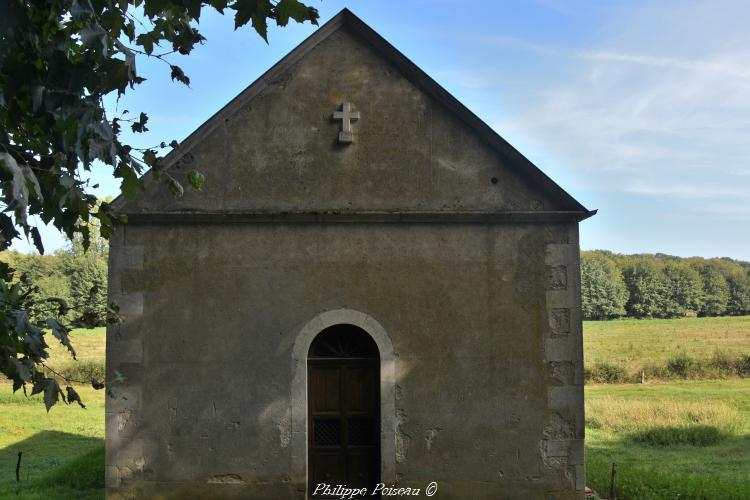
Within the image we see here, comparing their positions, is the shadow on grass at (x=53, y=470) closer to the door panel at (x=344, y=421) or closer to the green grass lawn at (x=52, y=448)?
the green grass lawn at (x=52, y=448)

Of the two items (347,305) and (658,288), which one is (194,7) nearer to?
(347,305)

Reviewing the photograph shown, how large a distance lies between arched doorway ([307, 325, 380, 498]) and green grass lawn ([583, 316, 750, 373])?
73.1 feet

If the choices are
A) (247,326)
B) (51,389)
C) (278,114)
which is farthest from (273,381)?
(51,389)

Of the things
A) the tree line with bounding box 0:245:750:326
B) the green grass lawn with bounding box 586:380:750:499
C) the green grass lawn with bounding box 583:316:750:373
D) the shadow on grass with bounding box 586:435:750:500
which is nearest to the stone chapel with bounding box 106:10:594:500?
the shadow on grass with bounding box 586:435:750:500

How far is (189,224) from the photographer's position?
8242 millimetres

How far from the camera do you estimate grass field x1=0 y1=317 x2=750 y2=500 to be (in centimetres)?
989

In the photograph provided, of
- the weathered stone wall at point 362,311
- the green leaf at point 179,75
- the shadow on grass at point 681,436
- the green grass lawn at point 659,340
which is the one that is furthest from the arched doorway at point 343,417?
the green grass lawn at point 659,340

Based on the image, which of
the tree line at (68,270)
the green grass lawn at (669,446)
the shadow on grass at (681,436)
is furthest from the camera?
the tree line at (68,270)

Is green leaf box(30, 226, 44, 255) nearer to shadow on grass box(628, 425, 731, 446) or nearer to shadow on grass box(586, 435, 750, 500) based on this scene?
shadow on grass box(586, 435, 750, 500)

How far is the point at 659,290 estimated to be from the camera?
63.2m

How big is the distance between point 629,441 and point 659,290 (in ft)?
169

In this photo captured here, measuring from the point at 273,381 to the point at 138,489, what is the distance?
6.97 feet

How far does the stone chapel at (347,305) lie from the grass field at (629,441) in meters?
2.62

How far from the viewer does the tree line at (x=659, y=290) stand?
60.4 metres
